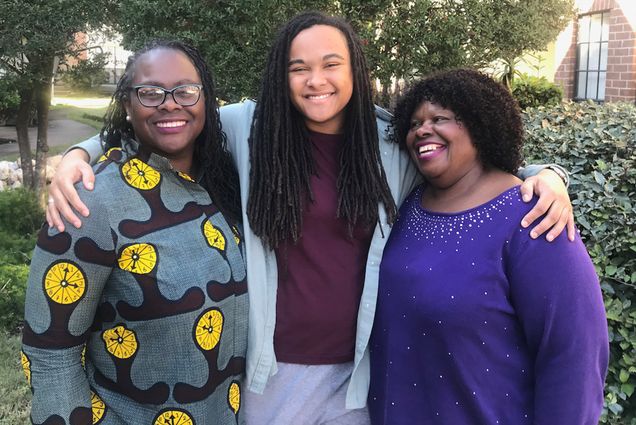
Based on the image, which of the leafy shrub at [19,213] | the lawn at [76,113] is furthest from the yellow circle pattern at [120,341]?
the lawn at [76,113]

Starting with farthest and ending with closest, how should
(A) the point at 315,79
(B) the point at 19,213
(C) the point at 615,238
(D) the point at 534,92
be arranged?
(D) the point at 534,92
(B) the point at 19,213
(C) the point at 615,238
(A) the point at 315,79

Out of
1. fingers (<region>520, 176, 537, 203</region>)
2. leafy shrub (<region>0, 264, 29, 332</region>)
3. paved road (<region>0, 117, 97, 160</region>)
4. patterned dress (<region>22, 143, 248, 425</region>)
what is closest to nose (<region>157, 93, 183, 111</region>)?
patterned dress (<region>22, 143, 248, 425</region>)

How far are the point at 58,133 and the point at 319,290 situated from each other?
15.7 metres

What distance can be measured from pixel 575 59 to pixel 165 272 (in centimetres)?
978

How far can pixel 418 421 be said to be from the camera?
6.68 ft

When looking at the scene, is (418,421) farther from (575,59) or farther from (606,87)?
(575,59)

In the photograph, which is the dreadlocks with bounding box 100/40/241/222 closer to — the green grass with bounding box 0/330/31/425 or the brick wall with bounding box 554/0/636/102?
the green grass with bounding box 0/330/31/425

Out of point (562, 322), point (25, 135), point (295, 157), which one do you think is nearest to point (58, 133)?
point (25, 135)

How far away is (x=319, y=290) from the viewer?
2229 millimetres

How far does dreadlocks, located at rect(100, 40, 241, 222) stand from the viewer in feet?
6.99

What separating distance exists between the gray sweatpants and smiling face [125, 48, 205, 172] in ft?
2.95

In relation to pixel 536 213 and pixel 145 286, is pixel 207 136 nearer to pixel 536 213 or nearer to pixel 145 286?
pixel 145 286

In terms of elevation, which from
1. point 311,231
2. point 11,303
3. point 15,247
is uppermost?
point 311,231

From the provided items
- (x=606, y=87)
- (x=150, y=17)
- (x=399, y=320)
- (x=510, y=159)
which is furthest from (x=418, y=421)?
(x=606, y=87)
